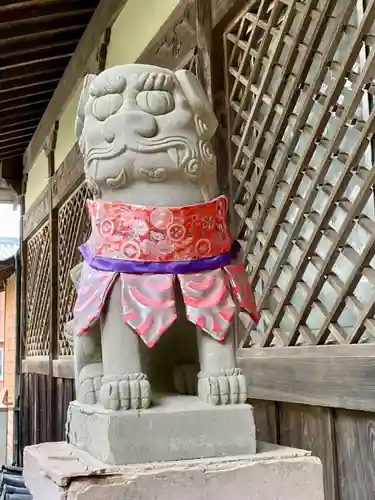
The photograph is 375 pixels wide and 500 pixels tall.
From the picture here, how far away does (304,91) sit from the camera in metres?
1.85

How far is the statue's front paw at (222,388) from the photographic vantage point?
45.2 inches

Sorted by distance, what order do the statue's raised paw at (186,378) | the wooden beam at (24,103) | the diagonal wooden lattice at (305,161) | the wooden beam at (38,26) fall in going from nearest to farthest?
the statue's raised paw at (186,378) → the diagonal wooden lattice at (305,161) → the wooden beam at (38,26) → the wooden beam at (24,103)

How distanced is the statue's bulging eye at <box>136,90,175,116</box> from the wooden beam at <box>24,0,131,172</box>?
2.24m

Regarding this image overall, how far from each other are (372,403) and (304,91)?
893mm

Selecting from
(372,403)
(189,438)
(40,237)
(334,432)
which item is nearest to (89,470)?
(189,438)

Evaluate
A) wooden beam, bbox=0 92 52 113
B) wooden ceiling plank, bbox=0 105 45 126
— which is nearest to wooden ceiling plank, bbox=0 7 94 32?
wooden beam, bbox=0 92 52 113

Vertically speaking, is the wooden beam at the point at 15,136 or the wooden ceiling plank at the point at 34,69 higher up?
the wooden beam at the point at 15,136

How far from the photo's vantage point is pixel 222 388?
115 cm

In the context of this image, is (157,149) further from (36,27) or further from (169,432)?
(36,27)

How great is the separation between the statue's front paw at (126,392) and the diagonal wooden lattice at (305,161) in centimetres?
60

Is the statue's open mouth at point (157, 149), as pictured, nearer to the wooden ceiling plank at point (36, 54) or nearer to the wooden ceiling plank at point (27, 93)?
the wooden ceiling plank at point (36, 54)

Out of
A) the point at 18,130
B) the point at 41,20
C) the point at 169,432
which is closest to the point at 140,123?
the point at 169,432

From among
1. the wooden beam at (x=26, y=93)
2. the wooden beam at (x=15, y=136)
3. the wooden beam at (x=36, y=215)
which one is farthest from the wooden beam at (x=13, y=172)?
the wooden beam at (x=26, y=93)

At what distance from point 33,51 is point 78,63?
28cm
